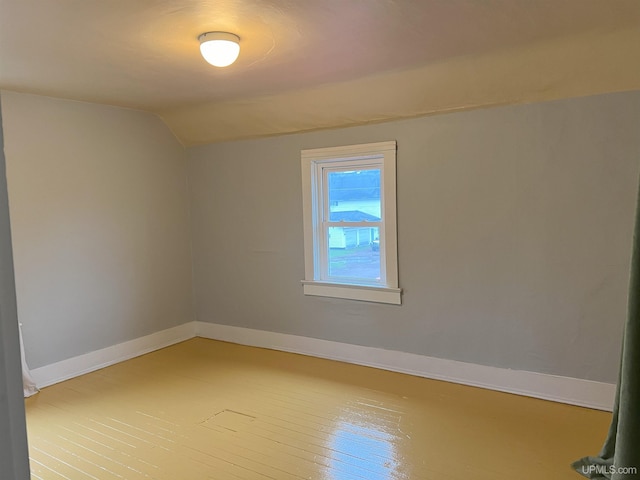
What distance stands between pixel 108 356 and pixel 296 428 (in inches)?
87.6

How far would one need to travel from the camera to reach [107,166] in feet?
14.4

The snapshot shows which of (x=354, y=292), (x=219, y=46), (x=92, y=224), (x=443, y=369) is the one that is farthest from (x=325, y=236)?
(x=219, y=46)

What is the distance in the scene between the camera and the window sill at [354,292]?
13.2ft

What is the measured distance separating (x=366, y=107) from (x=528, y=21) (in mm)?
1539

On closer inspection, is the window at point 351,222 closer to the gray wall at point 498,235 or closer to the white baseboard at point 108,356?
the gray wall at point 498,235

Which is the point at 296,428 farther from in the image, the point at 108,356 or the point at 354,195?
the point at 108,356

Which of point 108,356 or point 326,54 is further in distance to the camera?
point 108,356

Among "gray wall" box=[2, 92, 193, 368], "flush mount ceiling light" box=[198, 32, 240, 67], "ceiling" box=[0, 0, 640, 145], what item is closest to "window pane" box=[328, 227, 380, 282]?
"ceiling" box=[0, 0, 640, 145]

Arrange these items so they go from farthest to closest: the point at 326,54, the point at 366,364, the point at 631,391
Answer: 1. the point at 366,364
2. the point at 326,54
3. the point at 631,391

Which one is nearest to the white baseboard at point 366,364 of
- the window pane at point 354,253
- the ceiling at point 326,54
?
the window pane at point 354,253

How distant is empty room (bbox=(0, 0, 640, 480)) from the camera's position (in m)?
2.58

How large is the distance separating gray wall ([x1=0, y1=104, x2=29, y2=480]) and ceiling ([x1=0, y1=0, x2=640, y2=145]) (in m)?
1.96

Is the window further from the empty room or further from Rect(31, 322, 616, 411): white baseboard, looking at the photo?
Rect(31, 322, 616, 411): white baseboard

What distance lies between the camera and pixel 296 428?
121 inches
